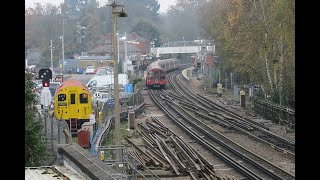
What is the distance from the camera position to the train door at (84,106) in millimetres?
23859

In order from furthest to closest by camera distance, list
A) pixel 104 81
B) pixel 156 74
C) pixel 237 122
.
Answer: pixel 156 74
pixel 104 81
pixel 237 122

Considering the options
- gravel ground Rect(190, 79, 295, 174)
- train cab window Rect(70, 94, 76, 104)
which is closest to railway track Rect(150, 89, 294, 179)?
gravel ground Rect(190, 79, 295, 174)

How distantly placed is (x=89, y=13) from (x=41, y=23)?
2509 centimetres

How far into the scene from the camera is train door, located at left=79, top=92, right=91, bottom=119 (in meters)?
23.9

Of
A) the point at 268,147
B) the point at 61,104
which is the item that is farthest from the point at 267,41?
the point at 61,104

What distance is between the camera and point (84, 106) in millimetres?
23969

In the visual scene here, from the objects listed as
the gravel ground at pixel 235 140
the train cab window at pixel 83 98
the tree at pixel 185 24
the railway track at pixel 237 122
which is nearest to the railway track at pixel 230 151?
the gravel ground at pixel 235 140

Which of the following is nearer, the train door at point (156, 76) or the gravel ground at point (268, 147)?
the gravel ground at point (268, 147)

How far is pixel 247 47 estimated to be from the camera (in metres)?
30.5

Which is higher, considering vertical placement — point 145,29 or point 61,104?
point 145,29

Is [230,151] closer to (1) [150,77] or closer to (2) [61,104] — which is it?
(2) [61,104]

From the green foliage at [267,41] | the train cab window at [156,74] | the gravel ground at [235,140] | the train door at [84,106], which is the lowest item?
the gravel ground at [235,140]

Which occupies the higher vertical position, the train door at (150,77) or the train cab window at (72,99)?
the train door at (150,77)

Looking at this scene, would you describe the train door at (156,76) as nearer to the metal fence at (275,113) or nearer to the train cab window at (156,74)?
the train cab window at (156,74)
